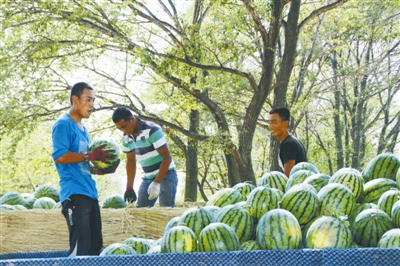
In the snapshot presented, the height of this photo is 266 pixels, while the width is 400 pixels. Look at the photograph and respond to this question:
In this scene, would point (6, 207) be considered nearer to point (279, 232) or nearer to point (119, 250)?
point (119, 250)

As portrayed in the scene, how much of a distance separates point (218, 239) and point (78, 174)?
291 cm

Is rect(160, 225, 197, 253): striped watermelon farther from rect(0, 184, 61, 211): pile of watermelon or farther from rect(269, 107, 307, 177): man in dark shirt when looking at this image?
rect(0, 184, 61, 211): pile of watermelon

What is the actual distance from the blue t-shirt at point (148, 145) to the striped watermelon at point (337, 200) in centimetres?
428

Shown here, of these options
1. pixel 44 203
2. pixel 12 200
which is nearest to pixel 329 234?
pixel 44 203

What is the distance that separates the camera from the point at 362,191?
3.03 metres

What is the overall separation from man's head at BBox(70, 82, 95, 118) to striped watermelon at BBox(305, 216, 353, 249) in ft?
10.9

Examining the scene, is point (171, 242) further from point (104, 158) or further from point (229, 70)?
point (229, 70)

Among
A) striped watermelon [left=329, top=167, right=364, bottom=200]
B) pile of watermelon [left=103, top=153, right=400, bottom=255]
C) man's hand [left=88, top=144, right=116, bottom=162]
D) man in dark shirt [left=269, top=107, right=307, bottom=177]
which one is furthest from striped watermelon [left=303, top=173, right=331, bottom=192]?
man in dark shirt [left=269, top=107, right=307, bottom=177]

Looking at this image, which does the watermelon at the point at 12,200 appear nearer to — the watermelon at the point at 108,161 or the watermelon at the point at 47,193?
the watermelon at the point at 47,193

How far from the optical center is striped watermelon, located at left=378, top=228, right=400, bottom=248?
7.26ft

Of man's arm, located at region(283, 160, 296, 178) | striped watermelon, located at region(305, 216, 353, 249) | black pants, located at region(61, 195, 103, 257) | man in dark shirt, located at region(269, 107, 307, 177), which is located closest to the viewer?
striped watermelon, located at region(305, 216, 353, 249)

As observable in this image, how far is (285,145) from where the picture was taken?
6.17m

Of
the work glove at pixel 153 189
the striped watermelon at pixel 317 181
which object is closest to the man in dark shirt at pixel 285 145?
the work glove at pixel 153 189

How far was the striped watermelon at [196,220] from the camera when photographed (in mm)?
2703
